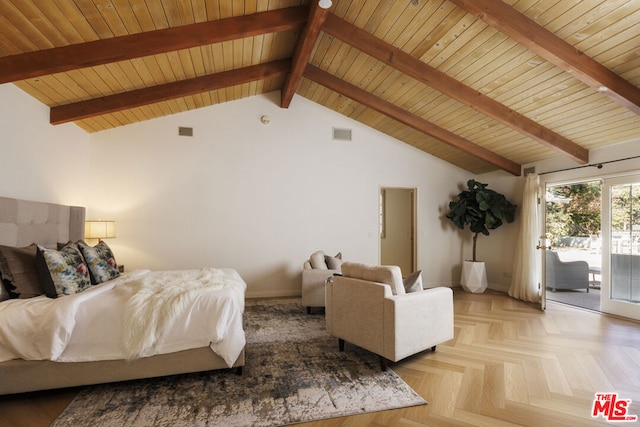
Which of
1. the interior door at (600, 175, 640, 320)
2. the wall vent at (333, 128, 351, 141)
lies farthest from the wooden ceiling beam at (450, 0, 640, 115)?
the wall vent at (333, 128, 351, 141)

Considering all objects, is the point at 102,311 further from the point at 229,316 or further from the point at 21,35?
the point at 21,35

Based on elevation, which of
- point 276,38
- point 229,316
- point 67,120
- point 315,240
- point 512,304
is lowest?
point 512,304

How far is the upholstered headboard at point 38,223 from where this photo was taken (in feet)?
9.09

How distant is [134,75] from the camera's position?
362 centimetres

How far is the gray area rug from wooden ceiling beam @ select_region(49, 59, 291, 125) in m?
3.11

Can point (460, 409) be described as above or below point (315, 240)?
below

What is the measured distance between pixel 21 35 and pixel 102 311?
2286 mm

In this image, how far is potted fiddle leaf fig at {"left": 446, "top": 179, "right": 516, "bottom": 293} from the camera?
545 centimetres

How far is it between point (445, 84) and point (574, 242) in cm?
360

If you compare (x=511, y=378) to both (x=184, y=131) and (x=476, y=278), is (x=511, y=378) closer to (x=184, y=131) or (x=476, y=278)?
(x=476, y=278)

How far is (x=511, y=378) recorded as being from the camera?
2.48 metres

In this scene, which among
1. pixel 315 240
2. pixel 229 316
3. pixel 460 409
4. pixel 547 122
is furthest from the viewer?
pixel 315 240

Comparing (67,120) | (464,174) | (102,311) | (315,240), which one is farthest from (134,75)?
(464,174)

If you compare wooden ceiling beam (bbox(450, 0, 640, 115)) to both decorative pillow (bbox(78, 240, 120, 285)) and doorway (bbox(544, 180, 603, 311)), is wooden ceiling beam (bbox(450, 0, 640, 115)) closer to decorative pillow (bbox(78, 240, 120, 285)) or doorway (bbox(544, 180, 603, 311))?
doorway (bbox(544, 180, 603, 311))
